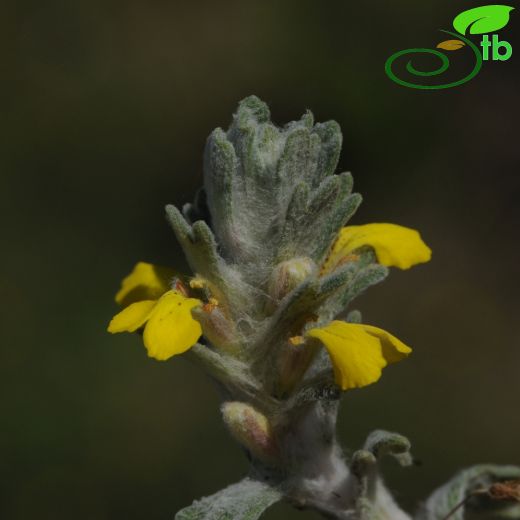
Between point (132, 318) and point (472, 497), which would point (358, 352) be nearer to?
point (132, 318)

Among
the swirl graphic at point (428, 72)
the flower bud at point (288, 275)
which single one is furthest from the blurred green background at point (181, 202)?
the flower bud at point (288, 275)

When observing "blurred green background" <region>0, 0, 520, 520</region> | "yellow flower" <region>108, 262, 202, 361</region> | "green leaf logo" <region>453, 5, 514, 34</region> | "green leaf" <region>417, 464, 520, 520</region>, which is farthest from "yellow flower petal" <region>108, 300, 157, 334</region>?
"blurred green background" <region>0, 0, 520, 520</region>

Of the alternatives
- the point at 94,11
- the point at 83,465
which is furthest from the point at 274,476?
the point at 94,11

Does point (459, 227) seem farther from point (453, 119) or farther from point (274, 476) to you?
point (274, 476)

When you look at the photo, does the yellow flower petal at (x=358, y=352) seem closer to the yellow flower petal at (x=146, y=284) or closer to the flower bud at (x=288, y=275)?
the flower bud at (x=288, y=275)

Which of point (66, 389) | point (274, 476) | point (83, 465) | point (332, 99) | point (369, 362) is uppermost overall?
point (332, 99)

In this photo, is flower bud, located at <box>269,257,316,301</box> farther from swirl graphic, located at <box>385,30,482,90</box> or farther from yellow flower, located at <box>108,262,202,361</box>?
swirl graphic, located at <box>385,30,482,90</box>
